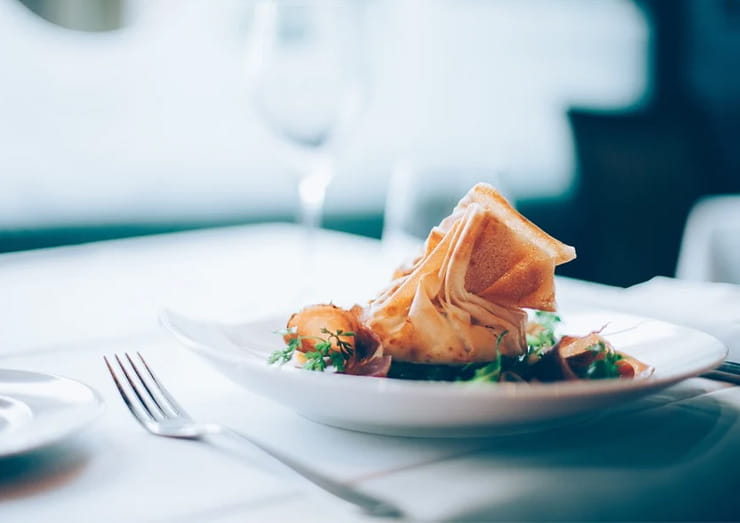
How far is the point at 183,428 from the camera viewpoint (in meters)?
0.55

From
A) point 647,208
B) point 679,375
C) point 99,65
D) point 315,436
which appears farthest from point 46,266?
point 647,208

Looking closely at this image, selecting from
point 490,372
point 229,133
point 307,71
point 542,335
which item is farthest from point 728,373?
point 229,133

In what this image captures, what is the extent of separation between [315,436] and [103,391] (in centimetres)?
23

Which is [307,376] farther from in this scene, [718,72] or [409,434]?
[718,72]

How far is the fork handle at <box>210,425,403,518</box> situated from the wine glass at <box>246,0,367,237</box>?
45cm

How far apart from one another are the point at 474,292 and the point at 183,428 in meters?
0.24

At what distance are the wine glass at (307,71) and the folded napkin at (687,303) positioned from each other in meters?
0.33

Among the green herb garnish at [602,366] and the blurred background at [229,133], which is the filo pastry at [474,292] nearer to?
the green herb garnish at [602,366]

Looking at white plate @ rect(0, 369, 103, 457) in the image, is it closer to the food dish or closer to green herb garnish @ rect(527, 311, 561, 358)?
the food dish

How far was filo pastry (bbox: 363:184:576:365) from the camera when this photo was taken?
0.59 meters

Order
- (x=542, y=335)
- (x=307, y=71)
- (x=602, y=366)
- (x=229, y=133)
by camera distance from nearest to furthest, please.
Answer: (x=602, y=366)
(x=542, y=335)
(x=307, y=71)
(x=229, y=133)

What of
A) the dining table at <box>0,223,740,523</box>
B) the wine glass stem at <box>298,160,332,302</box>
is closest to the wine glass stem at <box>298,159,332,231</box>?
the wine glass stem at <box>298,160,332,302</box>

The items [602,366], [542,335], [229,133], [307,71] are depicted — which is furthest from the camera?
[229,133]

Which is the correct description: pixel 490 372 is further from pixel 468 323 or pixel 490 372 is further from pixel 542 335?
pixel 542 335
